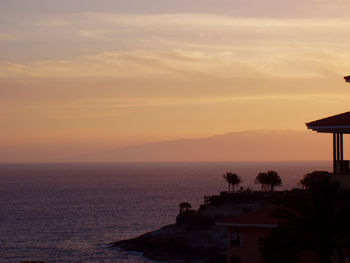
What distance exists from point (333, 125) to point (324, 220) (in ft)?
11.9

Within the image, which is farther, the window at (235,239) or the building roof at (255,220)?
the window at (235,239)

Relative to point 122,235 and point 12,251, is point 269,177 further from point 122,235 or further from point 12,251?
Result: point 12,251

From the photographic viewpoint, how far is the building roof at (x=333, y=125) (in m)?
24.8

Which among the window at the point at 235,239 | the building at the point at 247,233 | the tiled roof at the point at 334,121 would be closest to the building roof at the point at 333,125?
the tiled roof at the point at 334,121

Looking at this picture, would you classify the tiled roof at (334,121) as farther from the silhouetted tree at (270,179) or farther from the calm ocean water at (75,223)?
the silhouetted tree at (270,179)

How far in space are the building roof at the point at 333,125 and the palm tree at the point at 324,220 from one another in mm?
2103

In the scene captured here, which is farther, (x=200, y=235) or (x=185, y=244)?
(x=200, y=235)

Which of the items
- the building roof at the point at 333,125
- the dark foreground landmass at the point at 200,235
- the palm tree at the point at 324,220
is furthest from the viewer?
the dark foreground landmass at the point at 200,235

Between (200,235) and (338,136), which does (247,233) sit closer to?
(338,136)

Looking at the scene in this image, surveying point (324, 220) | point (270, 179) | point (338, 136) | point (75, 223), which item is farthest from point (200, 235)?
point (75, 223)

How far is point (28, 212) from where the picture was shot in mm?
121750

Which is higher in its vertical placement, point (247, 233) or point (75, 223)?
point (247, 233)

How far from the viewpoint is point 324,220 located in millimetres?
24328

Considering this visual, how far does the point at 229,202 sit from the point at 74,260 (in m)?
18.2
